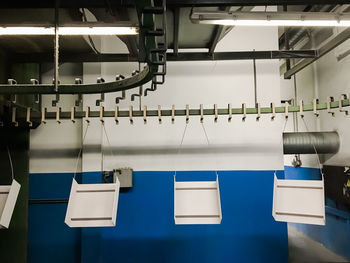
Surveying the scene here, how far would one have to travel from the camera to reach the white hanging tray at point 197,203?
196 centimetres

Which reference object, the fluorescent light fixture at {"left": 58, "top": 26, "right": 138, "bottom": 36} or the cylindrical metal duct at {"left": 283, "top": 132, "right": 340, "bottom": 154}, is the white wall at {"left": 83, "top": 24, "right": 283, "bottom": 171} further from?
the fluorescent light fixture at {"left": 58, "top": 26, "right": 138, "bottom": 36}

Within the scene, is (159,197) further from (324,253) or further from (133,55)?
(324,253)

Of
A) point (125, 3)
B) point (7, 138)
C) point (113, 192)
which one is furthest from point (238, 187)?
point (7, 138)

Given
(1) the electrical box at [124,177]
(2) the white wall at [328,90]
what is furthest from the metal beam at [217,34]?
(2) the white wall at [328,90]

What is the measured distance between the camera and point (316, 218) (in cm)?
186

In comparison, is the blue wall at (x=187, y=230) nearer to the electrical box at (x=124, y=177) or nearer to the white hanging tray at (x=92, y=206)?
the electrical box at (x=124, y=177)

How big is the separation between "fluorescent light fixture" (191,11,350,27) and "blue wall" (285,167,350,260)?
109 inches

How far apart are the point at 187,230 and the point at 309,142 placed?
196cm

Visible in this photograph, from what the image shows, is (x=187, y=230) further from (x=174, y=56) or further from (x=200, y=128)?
(x=174, y=56)

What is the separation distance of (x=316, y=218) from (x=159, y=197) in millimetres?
1621

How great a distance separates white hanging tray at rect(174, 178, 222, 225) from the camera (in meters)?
1.96

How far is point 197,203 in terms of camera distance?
2004 mm

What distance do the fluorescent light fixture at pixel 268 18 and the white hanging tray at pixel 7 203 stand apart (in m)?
1.70

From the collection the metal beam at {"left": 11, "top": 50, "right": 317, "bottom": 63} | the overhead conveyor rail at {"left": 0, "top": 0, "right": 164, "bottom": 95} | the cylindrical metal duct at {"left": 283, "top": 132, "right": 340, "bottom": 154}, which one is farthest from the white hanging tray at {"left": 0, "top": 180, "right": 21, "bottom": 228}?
the cylindrical metal duct at {"left": 283, "top": 132, "right": 340, "bottom": 154}
